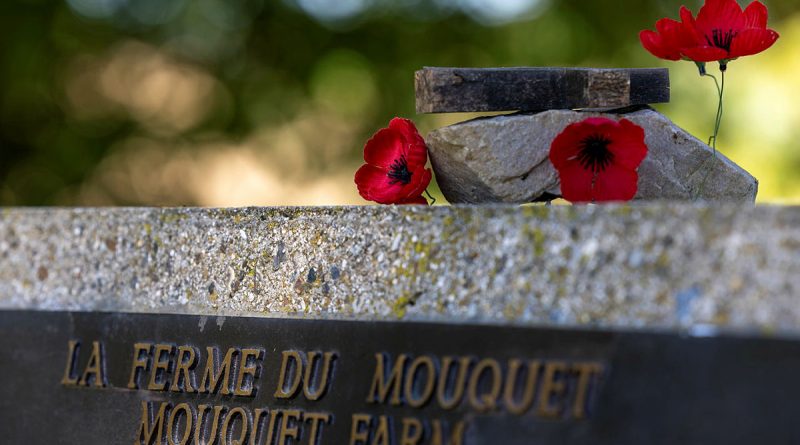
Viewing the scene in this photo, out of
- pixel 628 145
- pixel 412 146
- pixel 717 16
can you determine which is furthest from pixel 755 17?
pixel 412 146

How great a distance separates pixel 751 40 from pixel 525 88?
58 cm

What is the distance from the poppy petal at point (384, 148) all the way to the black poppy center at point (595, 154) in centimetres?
50

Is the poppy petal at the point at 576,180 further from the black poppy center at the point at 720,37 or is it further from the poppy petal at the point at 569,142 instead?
the black poppy center at the point at 720,37

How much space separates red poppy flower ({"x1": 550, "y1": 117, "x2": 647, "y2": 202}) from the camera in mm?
2426

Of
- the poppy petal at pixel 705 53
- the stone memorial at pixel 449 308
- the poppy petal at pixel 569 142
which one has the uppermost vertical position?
the poppy petal at pixel 705 53

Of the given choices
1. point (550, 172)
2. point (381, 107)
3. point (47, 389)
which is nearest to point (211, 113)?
point (381, 107)

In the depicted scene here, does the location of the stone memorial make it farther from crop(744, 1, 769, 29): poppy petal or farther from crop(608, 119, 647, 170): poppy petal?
crop(744, 1, 769, 29): poppy petal

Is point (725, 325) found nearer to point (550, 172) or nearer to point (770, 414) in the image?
point (770, 414)

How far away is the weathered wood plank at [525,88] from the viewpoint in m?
2.55

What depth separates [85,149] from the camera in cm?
909

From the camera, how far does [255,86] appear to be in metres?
9.51

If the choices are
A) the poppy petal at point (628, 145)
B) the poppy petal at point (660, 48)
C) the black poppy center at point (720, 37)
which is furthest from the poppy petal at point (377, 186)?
the black poppy center at point (720, 37)

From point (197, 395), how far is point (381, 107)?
7.12 m

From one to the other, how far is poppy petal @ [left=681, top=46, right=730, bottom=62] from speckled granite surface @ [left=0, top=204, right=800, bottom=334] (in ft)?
2.36
